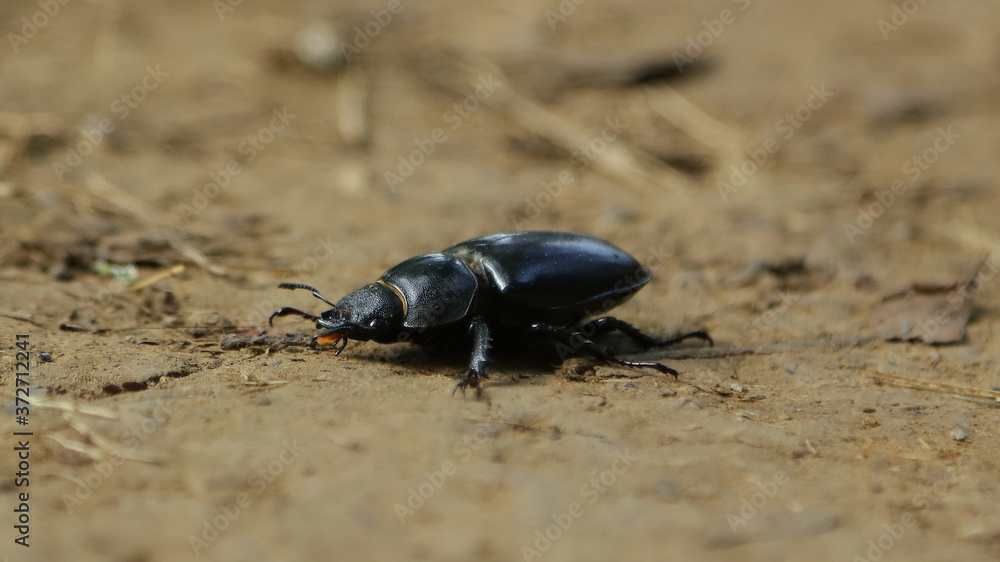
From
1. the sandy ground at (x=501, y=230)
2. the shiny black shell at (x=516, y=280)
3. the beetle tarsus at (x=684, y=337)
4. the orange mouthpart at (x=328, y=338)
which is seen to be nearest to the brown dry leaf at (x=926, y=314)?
the sandy ground at (x=501, y=230)

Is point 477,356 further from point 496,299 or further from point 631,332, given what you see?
point 631,332

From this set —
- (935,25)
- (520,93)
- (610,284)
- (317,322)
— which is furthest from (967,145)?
(317,322)

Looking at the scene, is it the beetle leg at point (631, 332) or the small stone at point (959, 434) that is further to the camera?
the beetle leg at point (631, 332)

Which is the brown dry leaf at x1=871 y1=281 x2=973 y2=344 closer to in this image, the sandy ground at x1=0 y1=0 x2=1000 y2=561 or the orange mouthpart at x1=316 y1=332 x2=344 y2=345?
the sandy ground at x1=0 y1=0 x2=1000 y2=561

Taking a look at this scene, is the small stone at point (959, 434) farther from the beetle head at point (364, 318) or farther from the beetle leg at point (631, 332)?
the beetle head at point (364, 318)

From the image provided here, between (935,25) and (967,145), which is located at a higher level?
(935,25)

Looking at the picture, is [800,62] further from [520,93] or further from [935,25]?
[520,93]

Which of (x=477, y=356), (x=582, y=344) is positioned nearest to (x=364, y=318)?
(x=477, y=356)
